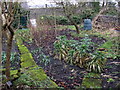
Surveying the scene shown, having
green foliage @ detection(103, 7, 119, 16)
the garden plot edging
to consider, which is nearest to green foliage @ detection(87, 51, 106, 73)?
the garden plot edging

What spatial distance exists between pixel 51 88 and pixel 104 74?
1409 mm

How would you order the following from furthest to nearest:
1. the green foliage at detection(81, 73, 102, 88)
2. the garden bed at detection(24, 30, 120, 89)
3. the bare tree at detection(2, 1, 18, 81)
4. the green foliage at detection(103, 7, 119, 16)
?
1. the green foliage at detection(103, 7, 119, 16)
2. the garden bed at detection(24, 30, 120, 89)
3. the green foliage at detection(81, 73, 102, 88)
4. the bare tree at detection(2, 1, 18, 81)

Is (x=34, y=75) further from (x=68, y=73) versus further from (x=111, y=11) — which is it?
(x=111, y=11)

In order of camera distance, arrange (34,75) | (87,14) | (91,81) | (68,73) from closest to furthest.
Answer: (91,81) < (34,75) < (68,73) < (87,14)

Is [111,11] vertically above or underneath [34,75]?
above

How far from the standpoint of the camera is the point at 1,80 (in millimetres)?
2922

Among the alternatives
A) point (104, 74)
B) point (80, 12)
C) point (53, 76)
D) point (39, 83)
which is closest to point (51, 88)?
point (39, 83)

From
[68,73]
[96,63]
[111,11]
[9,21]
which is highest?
[9,21]

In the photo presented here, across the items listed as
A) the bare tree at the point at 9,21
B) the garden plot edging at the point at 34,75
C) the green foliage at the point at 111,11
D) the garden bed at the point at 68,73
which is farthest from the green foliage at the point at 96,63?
the green foliage at the point at 111,11

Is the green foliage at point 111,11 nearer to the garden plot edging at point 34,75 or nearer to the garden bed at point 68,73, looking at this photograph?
the garden bed at point 68,73

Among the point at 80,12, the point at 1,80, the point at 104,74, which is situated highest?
the point at 80,12

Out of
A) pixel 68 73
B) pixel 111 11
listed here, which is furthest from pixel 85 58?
pixel 111 11

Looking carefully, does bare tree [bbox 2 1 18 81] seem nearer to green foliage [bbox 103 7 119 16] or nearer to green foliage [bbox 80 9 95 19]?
green foliage [bbox 103 7 119 16]

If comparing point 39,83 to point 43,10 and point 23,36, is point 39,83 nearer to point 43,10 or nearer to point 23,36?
point 23,36
